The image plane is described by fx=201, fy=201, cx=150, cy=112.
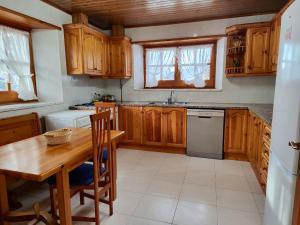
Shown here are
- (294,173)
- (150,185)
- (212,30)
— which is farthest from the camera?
(212,30)

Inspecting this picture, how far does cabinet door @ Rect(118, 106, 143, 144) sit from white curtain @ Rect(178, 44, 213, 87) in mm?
1244

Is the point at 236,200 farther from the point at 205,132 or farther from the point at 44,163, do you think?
the point at 44,163

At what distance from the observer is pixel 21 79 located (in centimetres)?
300

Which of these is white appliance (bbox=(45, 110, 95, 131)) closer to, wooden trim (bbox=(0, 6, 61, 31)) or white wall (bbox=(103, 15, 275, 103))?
wooden trim (bbox=(0, 6, 61, 31))

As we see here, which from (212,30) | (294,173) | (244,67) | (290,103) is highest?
(212,30)

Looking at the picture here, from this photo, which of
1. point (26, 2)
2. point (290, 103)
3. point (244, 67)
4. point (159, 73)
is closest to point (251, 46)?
point (244, 67)

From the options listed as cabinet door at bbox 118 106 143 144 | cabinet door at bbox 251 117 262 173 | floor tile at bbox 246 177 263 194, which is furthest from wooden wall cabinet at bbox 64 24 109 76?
floor tile at bbox 246 177 263 194

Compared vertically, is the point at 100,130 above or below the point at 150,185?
above

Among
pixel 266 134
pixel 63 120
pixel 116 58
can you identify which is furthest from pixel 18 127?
pixel 266 134

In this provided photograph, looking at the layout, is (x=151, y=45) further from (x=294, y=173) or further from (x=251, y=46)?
(x=294, y=173)

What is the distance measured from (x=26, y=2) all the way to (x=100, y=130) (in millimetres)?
2200

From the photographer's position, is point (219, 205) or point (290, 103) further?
point (219, 205)

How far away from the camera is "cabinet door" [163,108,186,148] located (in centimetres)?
356

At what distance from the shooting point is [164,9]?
324 cm
